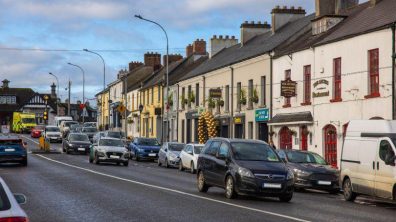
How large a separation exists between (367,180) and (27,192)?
9498 mm

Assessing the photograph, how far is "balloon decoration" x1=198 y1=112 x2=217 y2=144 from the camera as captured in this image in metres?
48.3

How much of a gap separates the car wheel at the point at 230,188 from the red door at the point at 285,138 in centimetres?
1920

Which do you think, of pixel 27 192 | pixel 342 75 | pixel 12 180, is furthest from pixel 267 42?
pixel 27 192

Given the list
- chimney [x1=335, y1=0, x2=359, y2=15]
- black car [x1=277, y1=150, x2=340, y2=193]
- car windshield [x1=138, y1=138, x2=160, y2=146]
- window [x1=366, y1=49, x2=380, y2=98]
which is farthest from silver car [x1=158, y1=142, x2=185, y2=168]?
black car [x1=277, y1=150, x2=340, y2=193]

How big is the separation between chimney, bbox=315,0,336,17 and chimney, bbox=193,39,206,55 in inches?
1336

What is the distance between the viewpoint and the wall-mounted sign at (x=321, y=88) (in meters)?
33.0

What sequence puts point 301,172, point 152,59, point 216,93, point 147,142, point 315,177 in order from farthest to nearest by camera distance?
1. point 152,59
2. point 216,93
3. point 147,142
4. point 301,172
5. point 315,177

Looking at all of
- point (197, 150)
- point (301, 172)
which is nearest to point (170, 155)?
point (197, 150)

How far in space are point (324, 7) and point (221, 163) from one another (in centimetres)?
2290

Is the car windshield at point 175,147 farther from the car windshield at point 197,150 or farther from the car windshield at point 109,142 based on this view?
the car windshield at point 197,150

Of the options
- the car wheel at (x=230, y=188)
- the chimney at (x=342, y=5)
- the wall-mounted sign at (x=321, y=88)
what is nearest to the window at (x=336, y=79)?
the wall-mounted sign at (x=321, y=88)

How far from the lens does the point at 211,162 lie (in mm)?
19281

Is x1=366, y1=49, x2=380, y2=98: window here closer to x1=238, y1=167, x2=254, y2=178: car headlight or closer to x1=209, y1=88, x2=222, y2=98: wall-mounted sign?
x1=238, y1=167, x2=254, y2=178: car headlight

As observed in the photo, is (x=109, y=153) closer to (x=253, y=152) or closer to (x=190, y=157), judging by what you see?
(x=190, y=157)
